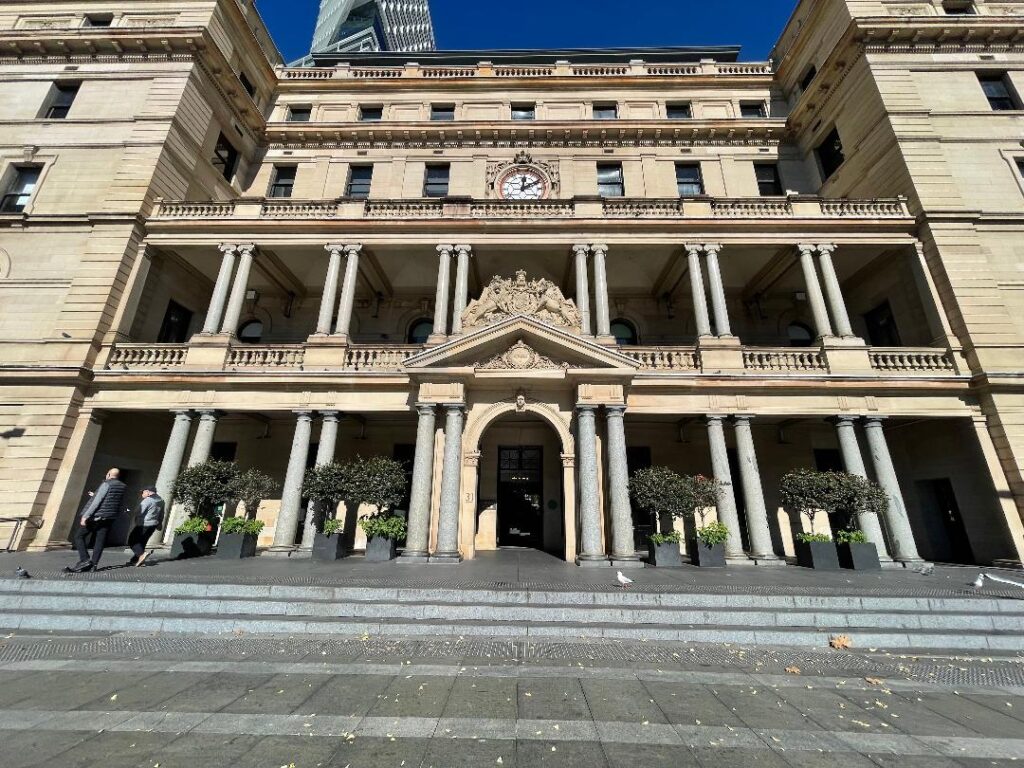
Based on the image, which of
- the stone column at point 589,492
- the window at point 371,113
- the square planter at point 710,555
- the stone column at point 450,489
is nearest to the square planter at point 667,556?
the square planter at point 710,555

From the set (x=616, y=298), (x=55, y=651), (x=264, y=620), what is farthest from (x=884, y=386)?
(x=55, y=651)

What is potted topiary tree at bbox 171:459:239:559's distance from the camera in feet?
39.2

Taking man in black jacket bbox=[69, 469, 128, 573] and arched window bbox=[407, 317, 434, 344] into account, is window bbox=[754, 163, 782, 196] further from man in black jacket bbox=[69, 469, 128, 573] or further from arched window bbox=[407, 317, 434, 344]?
man in black jacket bbox=[69, 469, 128, 573]

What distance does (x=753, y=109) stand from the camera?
22.2 meters

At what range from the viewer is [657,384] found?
13.8 meters

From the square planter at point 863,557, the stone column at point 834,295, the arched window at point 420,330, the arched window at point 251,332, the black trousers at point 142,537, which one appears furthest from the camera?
the arched window at point 420,330

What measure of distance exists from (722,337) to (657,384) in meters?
2.99

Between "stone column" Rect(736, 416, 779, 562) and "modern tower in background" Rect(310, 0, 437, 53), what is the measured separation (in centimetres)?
10273

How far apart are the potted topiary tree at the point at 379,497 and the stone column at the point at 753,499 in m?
10.4

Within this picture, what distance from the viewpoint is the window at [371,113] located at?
22594 millimetres

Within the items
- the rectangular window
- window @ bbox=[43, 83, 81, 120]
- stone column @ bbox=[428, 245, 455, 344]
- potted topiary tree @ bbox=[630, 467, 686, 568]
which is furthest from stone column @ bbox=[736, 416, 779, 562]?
window @ bbox=[43, 83, 81, 120]

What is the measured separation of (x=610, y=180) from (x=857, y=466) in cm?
1572

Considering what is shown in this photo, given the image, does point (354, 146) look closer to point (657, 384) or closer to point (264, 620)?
point (657, 384)

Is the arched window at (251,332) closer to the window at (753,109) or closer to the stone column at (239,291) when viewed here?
the stone column at (239,291)
